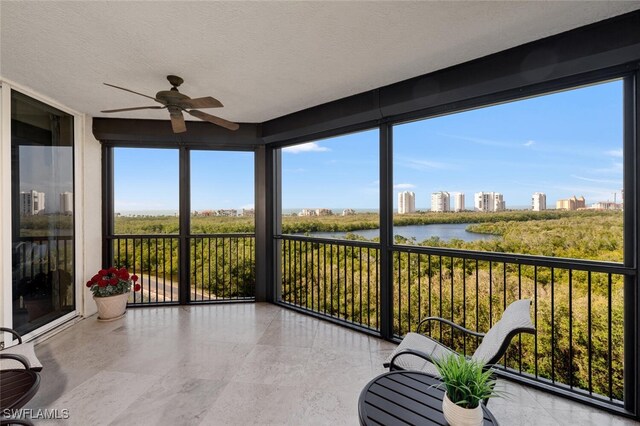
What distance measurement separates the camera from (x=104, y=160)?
403 centimetres

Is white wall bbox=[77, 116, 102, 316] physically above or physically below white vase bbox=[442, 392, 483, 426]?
above

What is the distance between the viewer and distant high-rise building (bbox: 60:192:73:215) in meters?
3.45

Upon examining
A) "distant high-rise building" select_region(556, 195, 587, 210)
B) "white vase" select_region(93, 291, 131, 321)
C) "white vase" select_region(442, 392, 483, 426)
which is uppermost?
"distant high-rise building" select_region(556, 195, 587, 210)

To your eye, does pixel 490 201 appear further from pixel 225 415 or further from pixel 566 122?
pixel 225 415

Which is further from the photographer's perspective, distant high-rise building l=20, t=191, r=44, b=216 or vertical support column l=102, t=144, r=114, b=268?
vertical support column l=102, t=144, r=114, b=268

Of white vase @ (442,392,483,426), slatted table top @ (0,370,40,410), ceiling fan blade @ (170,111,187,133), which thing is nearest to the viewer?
white vase @ (442,392,483,426)

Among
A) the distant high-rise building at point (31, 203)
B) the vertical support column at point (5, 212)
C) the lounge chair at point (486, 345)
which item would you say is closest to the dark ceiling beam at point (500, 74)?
the lounge chair at point (486, 345)

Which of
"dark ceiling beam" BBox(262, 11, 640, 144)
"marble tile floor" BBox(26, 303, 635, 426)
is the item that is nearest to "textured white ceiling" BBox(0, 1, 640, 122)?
"dark ceiling beam" BBox(262, 11, 640, 144)

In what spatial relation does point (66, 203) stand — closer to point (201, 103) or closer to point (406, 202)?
point (201, 103)

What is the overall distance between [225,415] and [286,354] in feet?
2.87

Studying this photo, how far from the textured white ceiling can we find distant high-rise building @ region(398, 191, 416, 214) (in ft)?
4.03

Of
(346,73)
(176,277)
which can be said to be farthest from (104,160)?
(346,73)

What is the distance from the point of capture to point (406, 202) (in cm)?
320

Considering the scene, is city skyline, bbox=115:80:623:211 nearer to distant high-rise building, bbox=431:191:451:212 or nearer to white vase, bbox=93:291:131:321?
distant high-rise building, bbox=431:191:451:212
